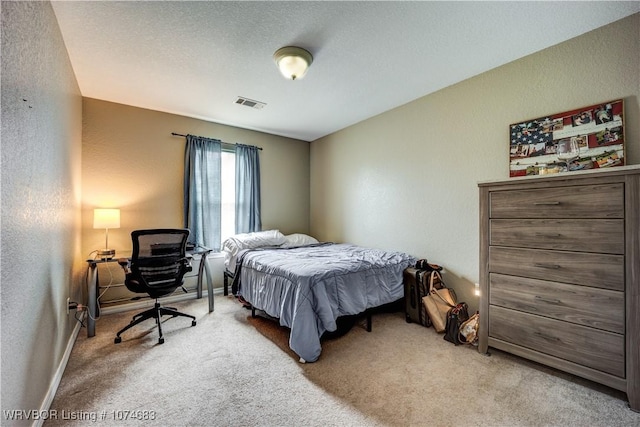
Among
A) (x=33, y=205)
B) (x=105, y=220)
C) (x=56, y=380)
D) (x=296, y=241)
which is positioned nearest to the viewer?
(x=33, y=205)

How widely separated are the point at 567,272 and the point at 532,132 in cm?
123

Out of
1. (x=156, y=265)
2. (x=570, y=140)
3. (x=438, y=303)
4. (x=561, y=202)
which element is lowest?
(x=438, y=303)

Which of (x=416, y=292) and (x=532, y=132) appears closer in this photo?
(x=532, y=132)

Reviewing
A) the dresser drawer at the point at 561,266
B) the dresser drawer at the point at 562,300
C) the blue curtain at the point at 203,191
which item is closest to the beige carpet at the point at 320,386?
the dresser drawer at the point at 562,300

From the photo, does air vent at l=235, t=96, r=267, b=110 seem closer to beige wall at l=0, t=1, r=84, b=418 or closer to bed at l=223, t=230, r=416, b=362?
beige wall at l=0, t=1, r=84, b=418

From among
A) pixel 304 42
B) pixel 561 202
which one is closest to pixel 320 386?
pixel 561 202

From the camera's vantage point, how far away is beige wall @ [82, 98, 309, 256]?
3.21 meters

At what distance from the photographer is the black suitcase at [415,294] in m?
2.82

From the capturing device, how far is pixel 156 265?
2646 mm

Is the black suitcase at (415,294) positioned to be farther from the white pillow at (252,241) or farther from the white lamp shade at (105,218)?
the white lamp shade at (105,218)

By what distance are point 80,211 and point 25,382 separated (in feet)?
7.74

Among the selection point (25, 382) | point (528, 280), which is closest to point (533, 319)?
point (528, 280)

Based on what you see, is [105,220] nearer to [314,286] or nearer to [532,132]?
[314,286]

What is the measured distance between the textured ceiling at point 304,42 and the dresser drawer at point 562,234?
146cm
